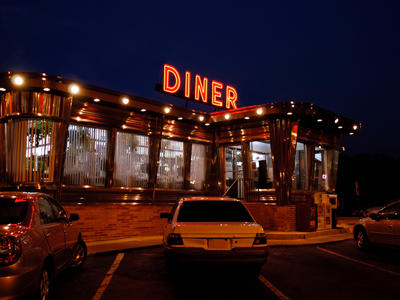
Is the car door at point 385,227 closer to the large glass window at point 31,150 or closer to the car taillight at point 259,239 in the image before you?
the car taillight at point 259,239

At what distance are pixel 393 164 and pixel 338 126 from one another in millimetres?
36271

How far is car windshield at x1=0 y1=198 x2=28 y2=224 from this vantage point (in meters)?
5.16

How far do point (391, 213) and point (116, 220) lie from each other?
874 centimetres

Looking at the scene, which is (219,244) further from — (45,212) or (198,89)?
(198,89)

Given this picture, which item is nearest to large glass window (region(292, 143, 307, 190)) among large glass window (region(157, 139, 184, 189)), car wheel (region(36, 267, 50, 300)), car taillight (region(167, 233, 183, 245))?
large glass window (region(157, 139, 184, 189))

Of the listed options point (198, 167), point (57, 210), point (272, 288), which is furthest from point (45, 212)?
point (198, 167)

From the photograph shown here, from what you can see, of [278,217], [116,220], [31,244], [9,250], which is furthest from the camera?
[278,217]

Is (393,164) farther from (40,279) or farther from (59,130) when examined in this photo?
(40,279)

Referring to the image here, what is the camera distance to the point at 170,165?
1591cm

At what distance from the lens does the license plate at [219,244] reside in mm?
6148

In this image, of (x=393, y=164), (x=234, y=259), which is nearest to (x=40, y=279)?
(x=234, y=259)

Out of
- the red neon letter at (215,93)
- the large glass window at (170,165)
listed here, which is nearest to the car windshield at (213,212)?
Result: the large glass window at (170,165)

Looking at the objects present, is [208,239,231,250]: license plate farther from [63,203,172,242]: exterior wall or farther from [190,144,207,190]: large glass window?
[190,144,207,190]: large glass window

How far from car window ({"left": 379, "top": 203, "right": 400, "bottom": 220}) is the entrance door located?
27.4 ft
